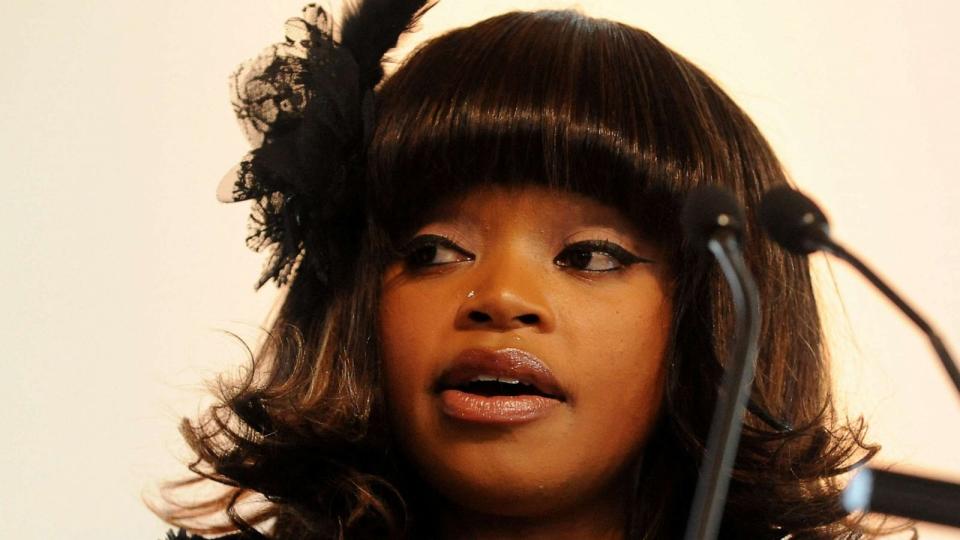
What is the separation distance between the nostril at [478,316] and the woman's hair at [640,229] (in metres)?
0.09

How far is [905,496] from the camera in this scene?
22.1 inches

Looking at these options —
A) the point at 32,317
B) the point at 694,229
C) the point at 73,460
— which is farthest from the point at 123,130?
the point at 694,229

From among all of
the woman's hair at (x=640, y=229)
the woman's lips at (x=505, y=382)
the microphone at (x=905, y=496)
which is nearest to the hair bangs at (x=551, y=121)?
the woman's hair at (x=640, y=229)

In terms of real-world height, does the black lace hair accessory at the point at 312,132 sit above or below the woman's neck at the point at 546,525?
above

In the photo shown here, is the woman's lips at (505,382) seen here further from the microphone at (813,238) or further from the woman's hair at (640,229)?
the microphone at (813,238)

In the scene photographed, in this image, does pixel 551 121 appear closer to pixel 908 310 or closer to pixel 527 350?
pixel 527 350

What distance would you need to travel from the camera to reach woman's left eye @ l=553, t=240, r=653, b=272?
867mm

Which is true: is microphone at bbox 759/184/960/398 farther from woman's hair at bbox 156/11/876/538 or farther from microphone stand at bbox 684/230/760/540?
woman's hair at bbox 156/11/876/538

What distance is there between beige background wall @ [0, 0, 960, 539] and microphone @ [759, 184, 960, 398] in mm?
532

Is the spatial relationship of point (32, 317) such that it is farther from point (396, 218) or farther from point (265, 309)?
point (396, 218)

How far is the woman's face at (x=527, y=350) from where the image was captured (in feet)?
2.75

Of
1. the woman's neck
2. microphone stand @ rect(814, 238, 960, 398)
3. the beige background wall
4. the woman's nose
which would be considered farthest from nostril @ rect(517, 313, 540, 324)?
the beige background wall

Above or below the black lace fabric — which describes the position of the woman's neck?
below

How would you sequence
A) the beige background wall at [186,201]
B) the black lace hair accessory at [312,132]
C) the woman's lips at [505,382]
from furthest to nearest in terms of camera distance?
the beige background wall at [186,201], the black lace hair accessory at [312,132], the woman's lips at [505,382]
